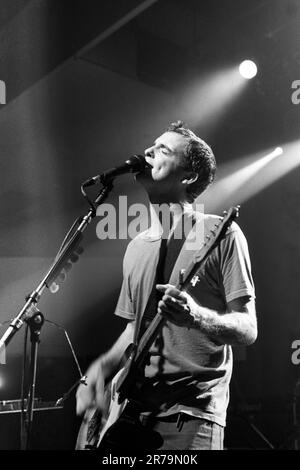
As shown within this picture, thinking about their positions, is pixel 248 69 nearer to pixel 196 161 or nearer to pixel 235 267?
pixel 196 161

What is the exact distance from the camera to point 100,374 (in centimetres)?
192

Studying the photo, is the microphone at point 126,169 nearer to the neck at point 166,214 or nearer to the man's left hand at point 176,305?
the neck at point 166,214

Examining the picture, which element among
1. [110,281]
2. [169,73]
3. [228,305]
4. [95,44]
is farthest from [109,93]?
[228,305]

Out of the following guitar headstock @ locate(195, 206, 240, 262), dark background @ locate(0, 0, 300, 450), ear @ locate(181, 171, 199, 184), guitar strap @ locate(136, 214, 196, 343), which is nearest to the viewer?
guitar headstock @ locate(195, 206, 240, 262)

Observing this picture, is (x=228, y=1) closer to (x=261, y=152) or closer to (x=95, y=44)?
(x=261, y=152)

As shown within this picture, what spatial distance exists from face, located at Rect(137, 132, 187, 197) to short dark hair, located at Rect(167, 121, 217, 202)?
0.07 ft

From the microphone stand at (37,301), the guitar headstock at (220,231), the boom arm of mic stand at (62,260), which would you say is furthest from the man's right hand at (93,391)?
the guitar headstock at (220,231)

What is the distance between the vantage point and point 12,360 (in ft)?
9.22

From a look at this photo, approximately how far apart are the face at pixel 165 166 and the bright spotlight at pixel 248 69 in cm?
246

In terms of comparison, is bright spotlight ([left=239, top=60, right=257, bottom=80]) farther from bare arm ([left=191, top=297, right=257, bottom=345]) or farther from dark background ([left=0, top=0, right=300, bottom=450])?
bare arm ([left=191, top=297, right=257, bottom=345])

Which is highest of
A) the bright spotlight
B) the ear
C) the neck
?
the bright spotlight

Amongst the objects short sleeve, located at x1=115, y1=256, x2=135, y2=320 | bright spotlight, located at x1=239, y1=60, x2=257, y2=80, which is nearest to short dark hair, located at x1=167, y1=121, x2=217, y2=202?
short sleeve, located at x1=115, y1=256, x2=135, y2=320

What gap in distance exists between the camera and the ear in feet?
6.36

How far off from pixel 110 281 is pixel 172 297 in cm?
194
